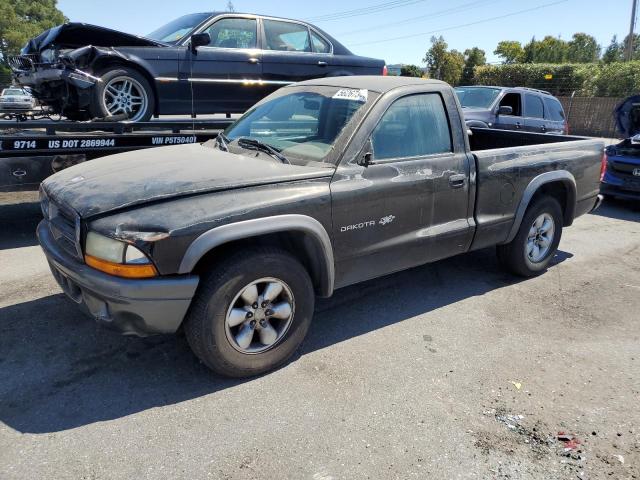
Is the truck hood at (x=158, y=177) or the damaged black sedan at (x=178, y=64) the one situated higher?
the damaged black sedan at (x=178, y=64)

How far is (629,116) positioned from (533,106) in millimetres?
2039

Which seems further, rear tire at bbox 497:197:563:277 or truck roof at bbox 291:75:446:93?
rear tire at bbox 497:197:563:277

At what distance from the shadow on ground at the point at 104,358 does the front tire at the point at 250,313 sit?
19 centimetres

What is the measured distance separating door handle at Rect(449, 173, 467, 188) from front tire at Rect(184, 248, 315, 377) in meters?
1.50

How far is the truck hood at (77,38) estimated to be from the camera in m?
5.73

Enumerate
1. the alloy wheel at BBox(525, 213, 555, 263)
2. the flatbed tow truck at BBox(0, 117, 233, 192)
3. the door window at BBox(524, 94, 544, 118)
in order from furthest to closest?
1. the door window at BBox(524, 94, 544, 118)
2. the flatbed tow truck at BBox(0, 117, 233, 192)
3. the alloy wheel at BBox(525, 213, 555, 263)

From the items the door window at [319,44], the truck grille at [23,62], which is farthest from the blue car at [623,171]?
the truck grille at [23,62]

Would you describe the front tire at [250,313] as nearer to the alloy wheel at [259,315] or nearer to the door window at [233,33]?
the alloy wheel at [259,315]

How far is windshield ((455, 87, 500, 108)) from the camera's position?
37.9 feet

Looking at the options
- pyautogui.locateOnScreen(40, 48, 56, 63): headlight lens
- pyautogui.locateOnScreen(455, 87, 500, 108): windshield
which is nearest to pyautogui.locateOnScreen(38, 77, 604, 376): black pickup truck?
pyautogui.locateOnScreen(40, 48, 56, 63): headlight lens

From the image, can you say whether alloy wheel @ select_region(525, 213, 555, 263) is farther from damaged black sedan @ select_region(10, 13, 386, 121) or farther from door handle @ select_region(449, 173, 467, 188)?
damaged black sedan @ select_region(10, 13, 386, 121)

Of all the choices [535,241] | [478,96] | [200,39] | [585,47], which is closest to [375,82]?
[535,241]

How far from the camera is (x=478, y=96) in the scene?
11852 millimetres

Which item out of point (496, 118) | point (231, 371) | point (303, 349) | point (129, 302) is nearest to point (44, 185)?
point (129, 302)
